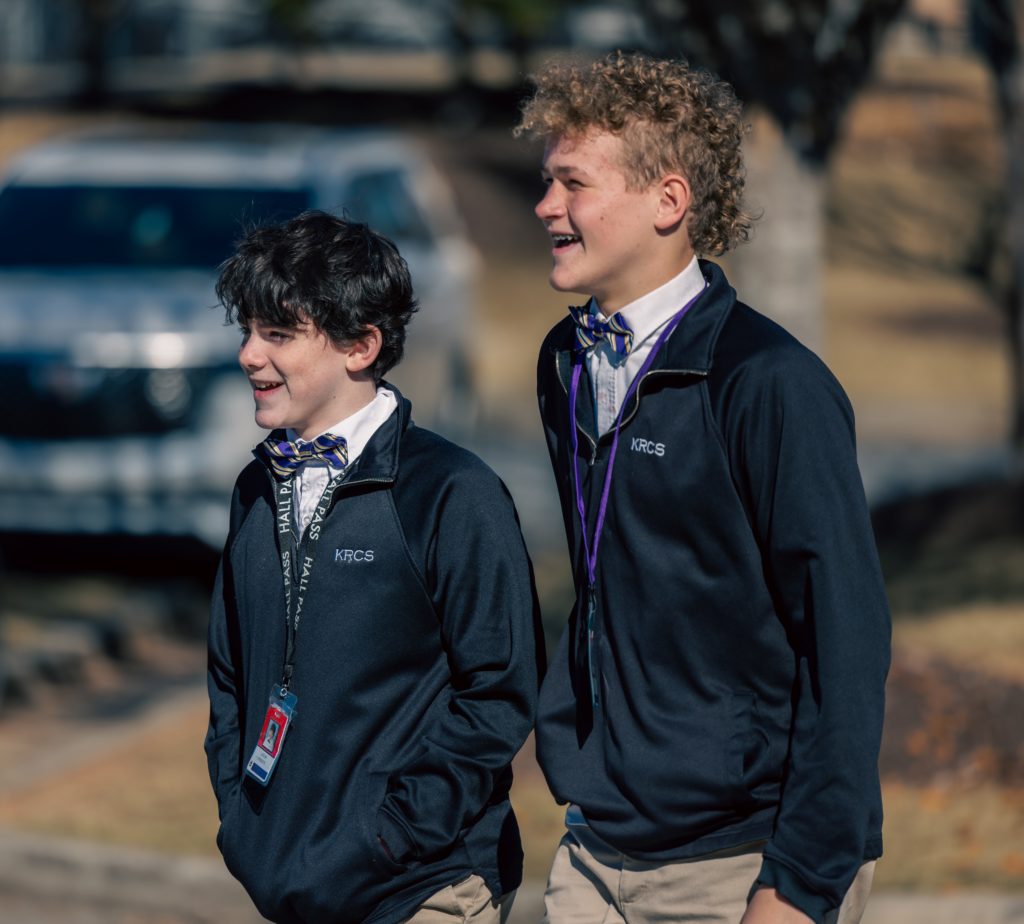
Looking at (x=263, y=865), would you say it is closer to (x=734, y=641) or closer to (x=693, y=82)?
(x=734, y=641)

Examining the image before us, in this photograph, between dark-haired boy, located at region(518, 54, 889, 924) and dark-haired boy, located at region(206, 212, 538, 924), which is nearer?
dark-haired boy, located at region(518, 54, 889, 924)

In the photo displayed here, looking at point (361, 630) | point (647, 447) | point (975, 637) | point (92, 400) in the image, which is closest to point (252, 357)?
point (361, 630)

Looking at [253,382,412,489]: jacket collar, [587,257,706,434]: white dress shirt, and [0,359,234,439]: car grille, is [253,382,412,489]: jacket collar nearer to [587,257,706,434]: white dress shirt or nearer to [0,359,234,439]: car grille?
[587,257,706,434]: white dress shirt

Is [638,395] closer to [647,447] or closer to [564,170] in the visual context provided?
[647,447]

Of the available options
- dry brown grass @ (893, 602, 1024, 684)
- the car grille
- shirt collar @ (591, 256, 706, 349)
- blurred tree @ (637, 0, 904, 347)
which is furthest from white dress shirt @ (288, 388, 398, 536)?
the car grille

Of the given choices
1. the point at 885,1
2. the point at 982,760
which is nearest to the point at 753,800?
the point at 982,760

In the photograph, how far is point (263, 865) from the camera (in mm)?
3141

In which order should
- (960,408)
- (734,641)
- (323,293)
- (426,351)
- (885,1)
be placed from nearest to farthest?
(734,641) → (323,293) → (885,1) → (426,351) → (960,408)

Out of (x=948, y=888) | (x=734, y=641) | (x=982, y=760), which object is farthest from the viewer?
(x=982, y=760)

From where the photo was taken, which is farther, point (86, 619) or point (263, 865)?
point (86, 619)

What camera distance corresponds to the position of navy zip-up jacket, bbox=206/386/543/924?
3074 mm

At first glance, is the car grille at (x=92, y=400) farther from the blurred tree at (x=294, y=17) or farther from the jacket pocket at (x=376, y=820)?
the blurred tree at (x=294, y=17)

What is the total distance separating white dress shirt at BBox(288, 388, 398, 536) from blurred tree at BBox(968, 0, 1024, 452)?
8.89m

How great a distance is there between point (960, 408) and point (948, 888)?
46.3 ft
